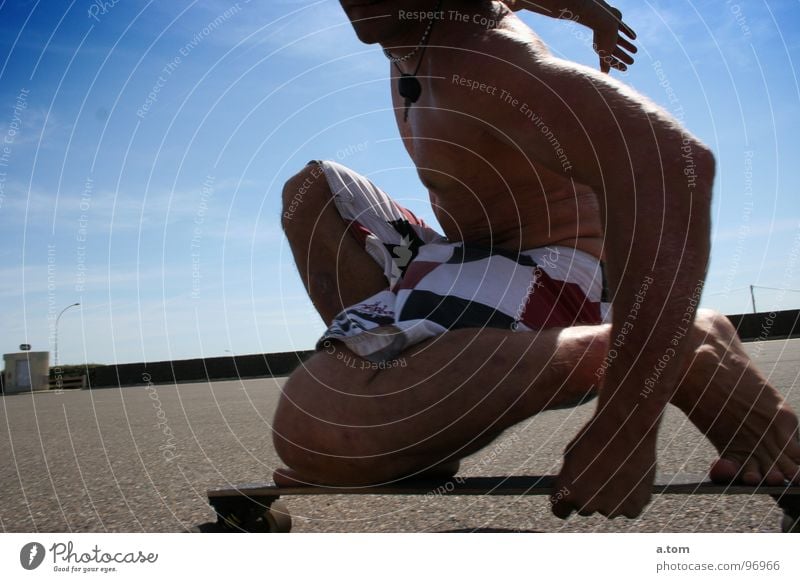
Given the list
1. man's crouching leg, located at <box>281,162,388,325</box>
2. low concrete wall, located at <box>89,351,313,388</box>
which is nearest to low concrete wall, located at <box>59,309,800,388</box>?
low concrete wall, located at <box>89,351,313,388</box>

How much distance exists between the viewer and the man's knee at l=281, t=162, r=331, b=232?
59.1 inches

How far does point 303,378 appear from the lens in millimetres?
1023

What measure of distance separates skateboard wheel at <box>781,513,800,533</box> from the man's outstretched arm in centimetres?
36

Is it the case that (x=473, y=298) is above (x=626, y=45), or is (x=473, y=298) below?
below

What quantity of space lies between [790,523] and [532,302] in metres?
0.50

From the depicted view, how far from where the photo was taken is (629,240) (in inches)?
30.3

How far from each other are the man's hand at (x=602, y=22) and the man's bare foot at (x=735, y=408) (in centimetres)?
66

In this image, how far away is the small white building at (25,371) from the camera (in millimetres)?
8867

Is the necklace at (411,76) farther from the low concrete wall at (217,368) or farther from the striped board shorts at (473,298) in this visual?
the low concrete wall at (217,368)

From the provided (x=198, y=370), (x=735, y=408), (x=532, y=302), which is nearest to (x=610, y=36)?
(x=532, y=302)

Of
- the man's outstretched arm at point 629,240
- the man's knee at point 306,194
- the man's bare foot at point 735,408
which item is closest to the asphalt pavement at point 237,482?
the man's bare foot at point 735,408

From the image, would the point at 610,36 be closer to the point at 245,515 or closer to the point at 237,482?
the point at 245,515
